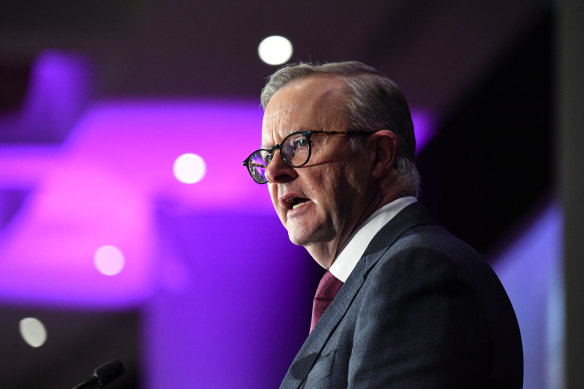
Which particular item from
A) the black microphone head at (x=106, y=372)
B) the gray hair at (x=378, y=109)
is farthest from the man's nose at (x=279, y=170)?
the black microphone head at (x=106, y=372)

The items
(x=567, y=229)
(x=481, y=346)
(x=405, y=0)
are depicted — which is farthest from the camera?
(x=405, y=0)

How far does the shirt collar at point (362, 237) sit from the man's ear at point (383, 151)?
8 centimetres

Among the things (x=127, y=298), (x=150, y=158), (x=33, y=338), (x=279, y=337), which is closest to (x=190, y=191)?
(x=150, y=158)

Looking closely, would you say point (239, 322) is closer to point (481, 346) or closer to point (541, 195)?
point (541, 195)

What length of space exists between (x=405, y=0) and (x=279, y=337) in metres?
1.73

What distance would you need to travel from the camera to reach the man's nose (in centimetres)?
148

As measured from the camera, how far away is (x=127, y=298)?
3389 mm

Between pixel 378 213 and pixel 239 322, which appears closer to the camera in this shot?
pixel 378 213

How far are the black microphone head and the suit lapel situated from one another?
315mm

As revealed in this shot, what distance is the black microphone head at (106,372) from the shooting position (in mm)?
1240

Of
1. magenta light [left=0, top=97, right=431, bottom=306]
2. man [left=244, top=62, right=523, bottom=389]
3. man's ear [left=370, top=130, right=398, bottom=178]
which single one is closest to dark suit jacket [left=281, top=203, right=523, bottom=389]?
man [left=244, top=62, right=523, bottom=389]

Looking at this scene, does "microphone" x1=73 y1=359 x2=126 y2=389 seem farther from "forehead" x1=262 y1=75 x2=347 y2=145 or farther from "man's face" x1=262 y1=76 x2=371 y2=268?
"forehead" x1=262 y1=75 x2=347 y2=145

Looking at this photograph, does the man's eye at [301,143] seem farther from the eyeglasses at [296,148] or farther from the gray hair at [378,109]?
the gray hair at [378,109]

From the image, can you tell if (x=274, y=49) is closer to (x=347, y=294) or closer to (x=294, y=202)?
(x=294, y=202)
